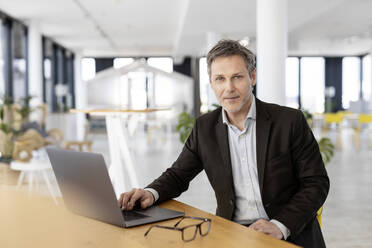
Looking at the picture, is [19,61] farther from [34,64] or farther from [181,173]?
[181,173]

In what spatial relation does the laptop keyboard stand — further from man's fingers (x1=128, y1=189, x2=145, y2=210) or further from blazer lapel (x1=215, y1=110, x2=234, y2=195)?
blazer lapel (x1=215, y1=110, x2=234, y2=195)

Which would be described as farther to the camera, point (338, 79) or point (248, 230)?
point (338, 79)

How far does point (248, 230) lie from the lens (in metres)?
1.16

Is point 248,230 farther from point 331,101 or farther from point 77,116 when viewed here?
point 331,101

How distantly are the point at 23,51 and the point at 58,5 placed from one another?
7.42ft

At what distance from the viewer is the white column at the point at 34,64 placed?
10.9 meters

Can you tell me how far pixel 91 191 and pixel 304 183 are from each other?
85 centimetres

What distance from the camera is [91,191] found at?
1.22m

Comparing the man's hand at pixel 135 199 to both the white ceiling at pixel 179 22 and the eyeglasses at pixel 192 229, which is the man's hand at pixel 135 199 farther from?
the white ceiling at pixel 179 22

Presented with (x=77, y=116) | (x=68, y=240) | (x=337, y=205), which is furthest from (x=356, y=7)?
(x=68, y=240)

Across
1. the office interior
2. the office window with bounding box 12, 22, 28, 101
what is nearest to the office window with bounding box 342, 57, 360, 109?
the office interior

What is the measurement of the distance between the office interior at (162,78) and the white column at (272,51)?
1cm

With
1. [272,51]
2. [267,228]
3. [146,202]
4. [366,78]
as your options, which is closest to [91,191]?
[146,202]

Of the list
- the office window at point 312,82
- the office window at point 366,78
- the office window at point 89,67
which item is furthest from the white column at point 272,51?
the office window at point 89,67
